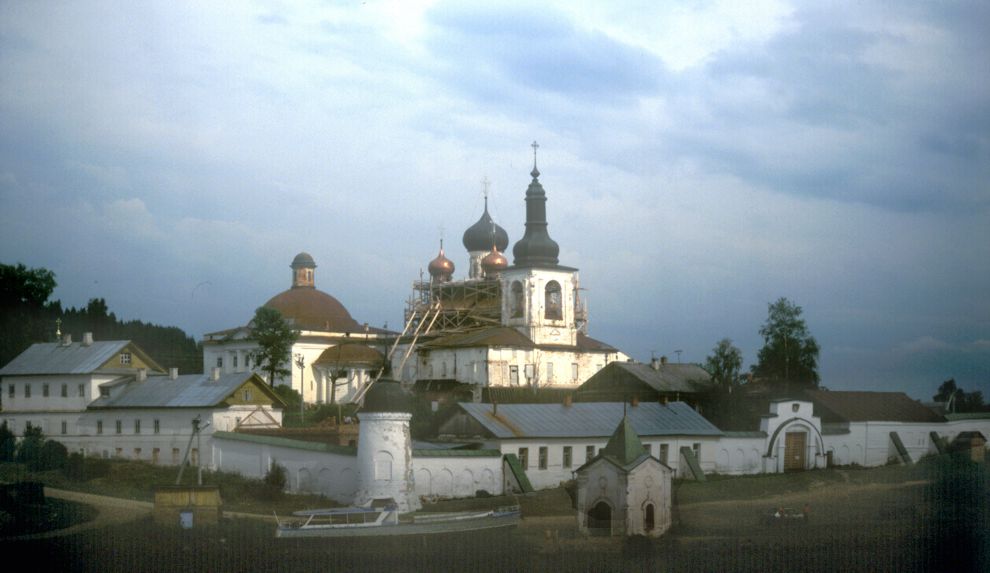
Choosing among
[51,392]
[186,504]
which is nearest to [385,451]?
[186,504]

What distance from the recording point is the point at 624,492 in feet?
116

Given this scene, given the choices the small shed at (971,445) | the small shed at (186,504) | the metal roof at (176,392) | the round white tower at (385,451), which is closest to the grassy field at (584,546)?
the small shed at (186,504)

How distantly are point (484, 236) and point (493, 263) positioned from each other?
2.90 metres

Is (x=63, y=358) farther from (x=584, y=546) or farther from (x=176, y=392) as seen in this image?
(x=584, y=546)

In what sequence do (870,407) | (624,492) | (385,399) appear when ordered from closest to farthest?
1. (624,492)
2. (385,399)
3. (870,407)

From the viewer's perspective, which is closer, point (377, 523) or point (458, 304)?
point (377, 523)

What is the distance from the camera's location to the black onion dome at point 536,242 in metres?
72.4

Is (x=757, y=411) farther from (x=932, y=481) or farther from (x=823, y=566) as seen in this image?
(x=823, y=566)

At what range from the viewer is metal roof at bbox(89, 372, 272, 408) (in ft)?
164

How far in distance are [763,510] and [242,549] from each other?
1652 cm

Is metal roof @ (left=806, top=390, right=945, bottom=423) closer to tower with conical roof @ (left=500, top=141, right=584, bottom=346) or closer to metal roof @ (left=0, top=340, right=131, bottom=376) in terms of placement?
tower with conical roof @ (left=500, top=141, right=584, bottom=346)

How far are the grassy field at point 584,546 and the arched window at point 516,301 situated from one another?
31606 mm

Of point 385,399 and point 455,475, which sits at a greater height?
point 385,399

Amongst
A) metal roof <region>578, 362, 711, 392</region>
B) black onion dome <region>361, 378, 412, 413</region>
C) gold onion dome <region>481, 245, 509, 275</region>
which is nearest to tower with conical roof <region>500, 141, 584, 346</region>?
gold onion dome <region>481, 245, 509, 275</region>
